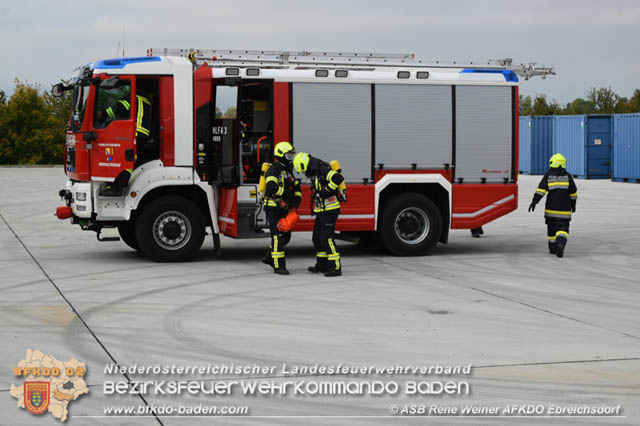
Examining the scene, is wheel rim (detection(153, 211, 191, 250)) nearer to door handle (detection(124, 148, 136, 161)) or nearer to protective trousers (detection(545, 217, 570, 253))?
door handle (detection(124, 148, 136, 161))

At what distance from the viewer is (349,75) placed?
13516 millimetres

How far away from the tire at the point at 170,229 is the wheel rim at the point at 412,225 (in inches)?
121

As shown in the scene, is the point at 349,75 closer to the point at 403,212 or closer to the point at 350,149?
the point at 350,149

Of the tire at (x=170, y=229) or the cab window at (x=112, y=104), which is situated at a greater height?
the cab window at (x=112, y=104)

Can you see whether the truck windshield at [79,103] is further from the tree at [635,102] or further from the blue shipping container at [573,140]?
the tree at [635,102]

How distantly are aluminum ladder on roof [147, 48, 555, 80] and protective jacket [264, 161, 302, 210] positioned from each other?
2196mm

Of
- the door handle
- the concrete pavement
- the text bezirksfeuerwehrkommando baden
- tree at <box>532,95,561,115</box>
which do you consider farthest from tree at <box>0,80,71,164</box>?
the text bezirksfeuerwehrkommando baden

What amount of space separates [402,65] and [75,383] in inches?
358

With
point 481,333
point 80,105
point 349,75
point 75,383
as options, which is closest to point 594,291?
point 481,333

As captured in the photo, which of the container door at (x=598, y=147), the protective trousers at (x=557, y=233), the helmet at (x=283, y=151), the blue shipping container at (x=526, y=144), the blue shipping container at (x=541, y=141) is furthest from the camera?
the blue shipping container at (x=526, y=144)

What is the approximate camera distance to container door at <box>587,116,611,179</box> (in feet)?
122

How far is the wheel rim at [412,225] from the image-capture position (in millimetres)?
13836

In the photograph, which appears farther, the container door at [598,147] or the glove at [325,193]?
the container door at [598,147]

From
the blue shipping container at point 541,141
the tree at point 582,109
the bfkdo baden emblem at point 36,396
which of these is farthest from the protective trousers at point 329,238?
the tree at point 582,109
